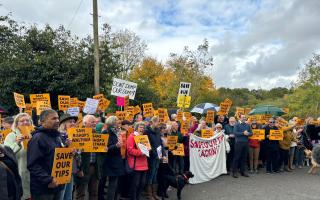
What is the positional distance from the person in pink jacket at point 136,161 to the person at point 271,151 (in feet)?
23.5

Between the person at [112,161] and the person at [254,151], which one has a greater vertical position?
the person at [112,161]

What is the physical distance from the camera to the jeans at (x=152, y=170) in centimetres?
957

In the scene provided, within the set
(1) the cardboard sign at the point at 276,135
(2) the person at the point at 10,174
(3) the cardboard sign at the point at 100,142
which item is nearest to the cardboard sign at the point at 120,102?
(1) the cardboard sign at the point at 276,135

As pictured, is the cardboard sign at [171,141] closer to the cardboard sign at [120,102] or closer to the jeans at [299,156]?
the cardboard sign at [120,102]

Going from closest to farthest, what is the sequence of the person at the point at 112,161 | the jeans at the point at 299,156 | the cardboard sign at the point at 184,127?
1. the person at the point at 112,161
2. the cardboard sign at the point at 184,127
3. the jeans at the point at 299,156

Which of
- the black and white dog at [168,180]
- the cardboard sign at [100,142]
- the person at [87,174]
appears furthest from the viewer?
the black and white dog at [168,180]

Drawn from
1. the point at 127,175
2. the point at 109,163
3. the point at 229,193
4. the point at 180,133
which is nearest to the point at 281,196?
the point at 229,193

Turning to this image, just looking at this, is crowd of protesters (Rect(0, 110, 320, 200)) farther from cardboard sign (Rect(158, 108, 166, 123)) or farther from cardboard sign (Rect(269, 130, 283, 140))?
cardboard sign (Rect(158, 108, 166, 123))

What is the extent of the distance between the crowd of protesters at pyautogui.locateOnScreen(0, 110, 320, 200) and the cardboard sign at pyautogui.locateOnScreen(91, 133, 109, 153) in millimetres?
304

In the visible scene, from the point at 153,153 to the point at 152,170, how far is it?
1.68 ft

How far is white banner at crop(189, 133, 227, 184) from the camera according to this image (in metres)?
12.4

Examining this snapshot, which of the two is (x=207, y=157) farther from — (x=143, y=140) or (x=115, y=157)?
(x=115, y=157)

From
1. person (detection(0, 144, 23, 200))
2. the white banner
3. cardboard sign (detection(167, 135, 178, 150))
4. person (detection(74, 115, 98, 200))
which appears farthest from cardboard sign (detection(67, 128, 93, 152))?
the white banner

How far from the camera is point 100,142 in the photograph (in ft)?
23.1
